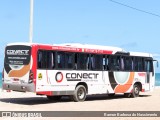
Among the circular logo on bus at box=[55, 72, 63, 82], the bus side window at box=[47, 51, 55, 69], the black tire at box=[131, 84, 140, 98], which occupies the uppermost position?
the bus side window at box=[47, 51, 55, 69]

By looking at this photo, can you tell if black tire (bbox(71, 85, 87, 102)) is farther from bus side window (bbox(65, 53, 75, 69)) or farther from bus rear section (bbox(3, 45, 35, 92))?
bus rear section (bbox(3, 45, 35, 92))

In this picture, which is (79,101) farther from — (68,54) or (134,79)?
(134,79)

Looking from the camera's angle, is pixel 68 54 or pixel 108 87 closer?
pixel 68 54

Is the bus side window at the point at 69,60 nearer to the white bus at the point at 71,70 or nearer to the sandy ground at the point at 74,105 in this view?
the white bus at the point at 71,70

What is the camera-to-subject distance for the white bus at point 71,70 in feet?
65.9

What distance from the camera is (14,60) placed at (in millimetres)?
20734

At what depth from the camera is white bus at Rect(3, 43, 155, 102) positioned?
20.1 meters

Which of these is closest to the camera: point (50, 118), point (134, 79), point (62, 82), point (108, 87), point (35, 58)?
point (50, 118)

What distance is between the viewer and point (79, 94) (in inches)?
890

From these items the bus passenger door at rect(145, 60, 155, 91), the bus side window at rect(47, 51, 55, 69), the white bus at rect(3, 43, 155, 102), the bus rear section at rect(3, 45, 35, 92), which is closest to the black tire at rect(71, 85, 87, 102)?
the white bus at rect(3, 43, 155, 102)

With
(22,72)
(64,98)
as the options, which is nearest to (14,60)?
(22,72)

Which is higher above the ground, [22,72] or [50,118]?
[22,72]

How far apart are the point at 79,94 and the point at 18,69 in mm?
3702

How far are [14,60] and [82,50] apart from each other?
144 inches
